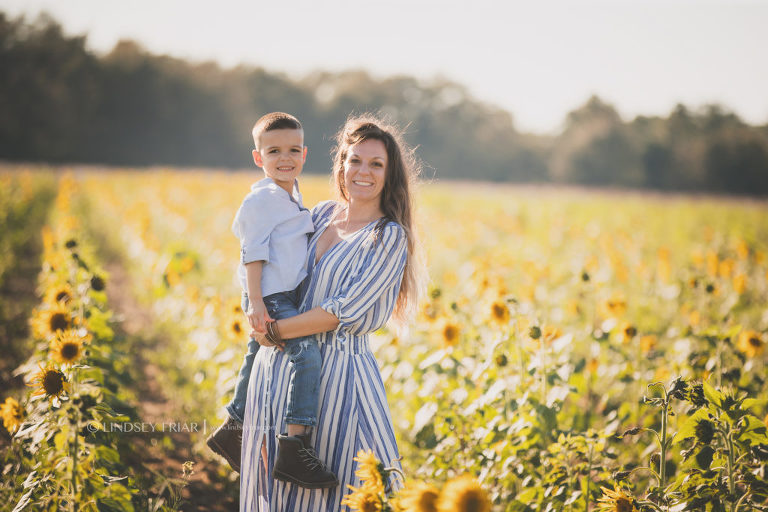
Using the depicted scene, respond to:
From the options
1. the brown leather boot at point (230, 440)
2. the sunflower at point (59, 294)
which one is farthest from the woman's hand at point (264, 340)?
the sunflower at point (59, 294)

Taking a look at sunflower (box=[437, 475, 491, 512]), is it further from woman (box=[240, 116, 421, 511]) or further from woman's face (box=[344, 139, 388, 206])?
woman's face (box=[344, 139, 388, 206])

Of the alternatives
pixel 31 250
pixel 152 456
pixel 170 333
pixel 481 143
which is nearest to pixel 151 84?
pixel 481 143

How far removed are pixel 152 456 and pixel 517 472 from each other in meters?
1.93

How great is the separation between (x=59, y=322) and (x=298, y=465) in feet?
3.73

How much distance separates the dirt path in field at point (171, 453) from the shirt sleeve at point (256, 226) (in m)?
1.08

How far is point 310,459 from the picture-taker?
1.75 meters

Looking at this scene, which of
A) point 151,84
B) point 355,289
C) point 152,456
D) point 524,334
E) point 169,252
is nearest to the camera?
point 355,289

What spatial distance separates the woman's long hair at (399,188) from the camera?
2.03 metres

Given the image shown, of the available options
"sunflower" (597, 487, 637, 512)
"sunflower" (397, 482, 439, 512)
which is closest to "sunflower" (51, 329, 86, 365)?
"sunflower" (397, 482, 439, 512)

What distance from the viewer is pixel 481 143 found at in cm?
4241

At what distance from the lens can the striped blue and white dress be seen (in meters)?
1.82

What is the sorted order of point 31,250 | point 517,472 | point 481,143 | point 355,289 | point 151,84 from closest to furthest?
point 355,289 < point 517,472 < point 31,250 < point 151,84 < point 481,143

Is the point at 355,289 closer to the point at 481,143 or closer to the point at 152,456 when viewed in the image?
the point at 152,456

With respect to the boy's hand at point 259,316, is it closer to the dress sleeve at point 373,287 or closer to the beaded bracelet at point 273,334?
the beaded bracelet at point 273,334
